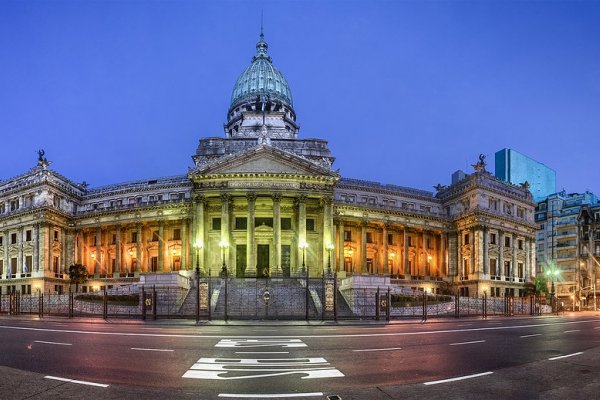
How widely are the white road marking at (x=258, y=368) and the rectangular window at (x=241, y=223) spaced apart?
49.2m

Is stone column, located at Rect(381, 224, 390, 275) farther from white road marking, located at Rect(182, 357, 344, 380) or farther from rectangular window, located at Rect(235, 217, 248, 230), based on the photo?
white road marking, located at Rect(182, 357, 344, 380)

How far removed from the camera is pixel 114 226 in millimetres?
75375

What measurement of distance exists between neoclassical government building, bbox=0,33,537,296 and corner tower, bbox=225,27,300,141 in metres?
2.78

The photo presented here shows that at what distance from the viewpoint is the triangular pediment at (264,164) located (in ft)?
198

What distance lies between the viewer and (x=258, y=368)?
13789 millimetres

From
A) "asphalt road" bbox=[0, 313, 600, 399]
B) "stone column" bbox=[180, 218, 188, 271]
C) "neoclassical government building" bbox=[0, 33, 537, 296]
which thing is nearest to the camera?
"asphalt road" bbox=[0, 313, 600, 399]

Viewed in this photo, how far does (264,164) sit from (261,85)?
3781 centimetres

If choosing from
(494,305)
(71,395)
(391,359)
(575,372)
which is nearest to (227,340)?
(391,359)

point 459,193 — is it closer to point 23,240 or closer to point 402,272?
point 402,272

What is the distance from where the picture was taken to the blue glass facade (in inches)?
6763

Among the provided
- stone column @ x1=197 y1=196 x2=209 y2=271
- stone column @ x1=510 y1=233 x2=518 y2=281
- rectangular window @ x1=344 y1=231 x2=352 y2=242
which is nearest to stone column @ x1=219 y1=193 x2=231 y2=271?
stone column @ x1=197 y1=196 x2=209 y2=271

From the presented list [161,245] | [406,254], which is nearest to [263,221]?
[161,245]

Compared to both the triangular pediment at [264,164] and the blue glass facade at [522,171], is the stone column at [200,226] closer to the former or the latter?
the triangular pediment at [264,164]

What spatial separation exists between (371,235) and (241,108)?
36.5 meters
